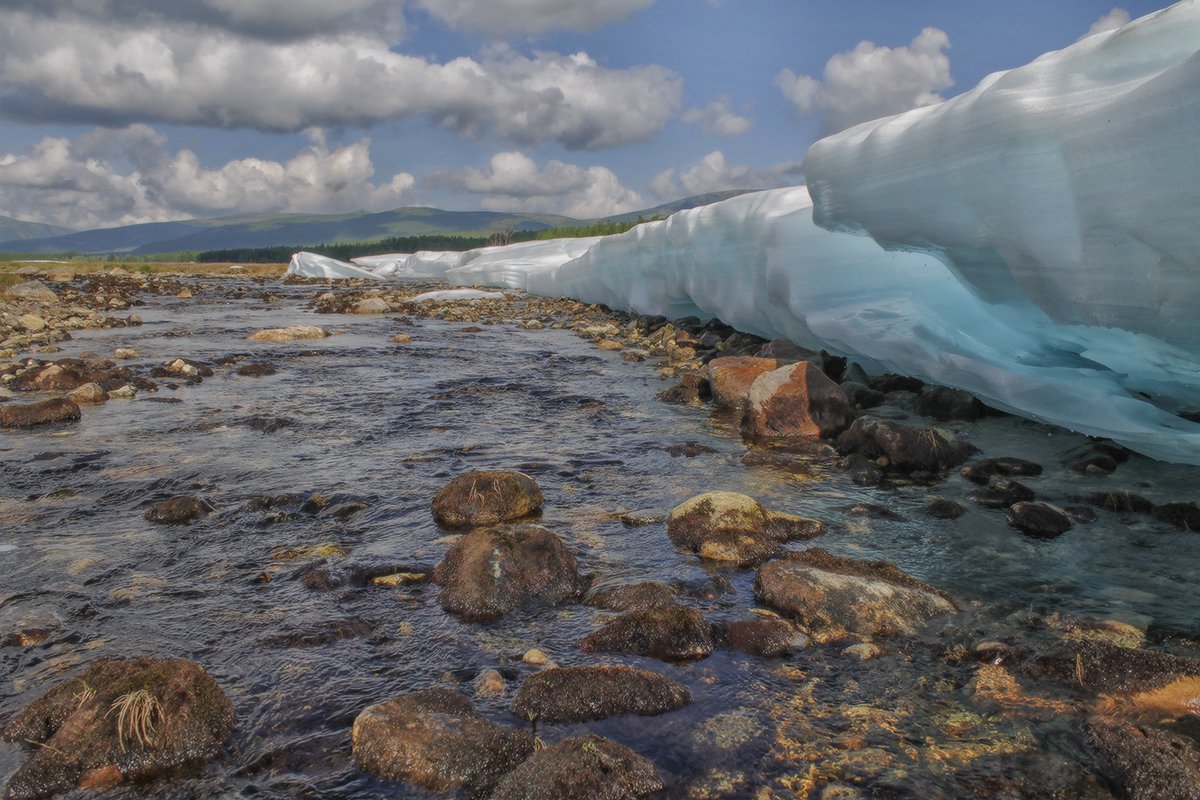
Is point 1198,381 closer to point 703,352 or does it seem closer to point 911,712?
point 911,712

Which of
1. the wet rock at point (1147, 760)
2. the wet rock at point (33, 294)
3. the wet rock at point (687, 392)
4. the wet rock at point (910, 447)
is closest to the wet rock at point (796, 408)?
the wet rock at point (910, 447)

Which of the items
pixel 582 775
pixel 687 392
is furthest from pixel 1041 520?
pixel 687 392

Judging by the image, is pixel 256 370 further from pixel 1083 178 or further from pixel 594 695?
pixel 1083 178

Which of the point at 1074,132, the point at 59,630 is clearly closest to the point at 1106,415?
the point at 1074,132

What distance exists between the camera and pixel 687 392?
9039 mm

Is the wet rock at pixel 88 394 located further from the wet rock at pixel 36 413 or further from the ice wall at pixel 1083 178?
the ice wall at pixel 1083 178

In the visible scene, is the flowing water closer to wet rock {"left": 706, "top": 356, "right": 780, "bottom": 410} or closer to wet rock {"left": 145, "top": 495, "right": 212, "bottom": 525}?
wet rock {"left": 145, "top": 495, "right": 212, "bottom": 525}

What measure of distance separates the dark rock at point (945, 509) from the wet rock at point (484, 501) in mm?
2423

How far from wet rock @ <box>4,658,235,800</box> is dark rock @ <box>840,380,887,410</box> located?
22.1 feet

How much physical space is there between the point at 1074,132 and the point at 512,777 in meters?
4.41

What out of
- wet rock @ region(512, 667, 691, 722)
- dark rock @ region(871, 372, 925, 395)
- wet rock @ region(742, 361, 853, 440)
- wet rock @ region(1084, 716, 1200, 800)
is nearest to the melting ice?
dark rock @ region(871, 372, 925, 395)

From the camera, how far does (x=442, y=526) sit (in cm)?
493

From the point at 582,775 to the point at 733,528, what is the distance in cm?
239

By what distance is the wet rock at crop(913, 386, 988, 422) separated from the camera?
7.57 metres
